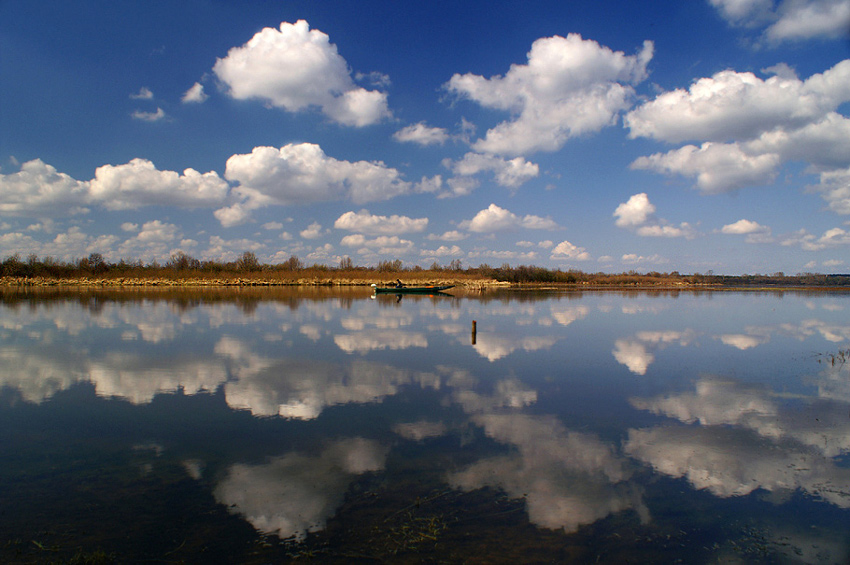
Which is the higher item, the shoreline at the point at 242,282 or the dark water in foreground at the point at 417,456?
the shoreline at the point at 242,282

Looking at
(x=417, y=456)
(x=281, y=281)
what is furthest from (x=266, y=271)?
(x=417, y=456)

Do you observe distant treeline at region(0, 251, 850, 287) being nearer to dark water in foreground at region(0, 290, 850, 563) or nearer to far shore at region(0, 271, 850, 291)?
far shore at region(0, 271, 850, 291)

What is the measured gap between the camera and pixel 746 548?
171 inches

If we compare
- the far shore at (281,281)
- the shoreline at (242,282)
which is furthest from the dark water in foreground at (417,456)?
the shoreline at (242,282)

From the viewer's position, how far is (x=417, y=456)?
615 cm

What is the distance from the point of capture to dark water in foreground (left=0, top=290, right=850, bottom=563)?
14.2 feet

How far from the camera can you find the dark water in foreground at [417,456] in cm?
432

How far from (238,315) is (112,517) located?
759 inches

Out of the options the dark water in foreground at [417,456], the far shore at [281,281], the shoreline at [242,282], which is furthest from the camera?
the far shore at [281,281]

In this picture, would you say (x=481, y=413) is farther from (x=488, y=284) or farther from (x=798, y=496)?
(x=488, y=284)

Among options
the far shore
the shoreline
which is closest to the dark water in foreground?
the far shore

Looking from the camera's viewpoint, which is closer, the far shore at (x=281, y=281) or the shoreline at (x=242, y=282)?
the shoreline at (x=242, y=282)

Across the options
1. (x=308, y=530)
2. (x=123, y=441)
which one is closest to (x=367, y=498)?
(x=308, y=530)

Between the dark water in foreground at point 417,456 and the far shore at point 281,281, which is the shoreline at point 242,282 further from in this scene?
the dark water in foreground at point 417,456
